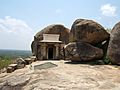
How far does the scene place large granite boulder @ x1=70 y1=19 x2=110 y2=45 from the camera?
48.9 ft

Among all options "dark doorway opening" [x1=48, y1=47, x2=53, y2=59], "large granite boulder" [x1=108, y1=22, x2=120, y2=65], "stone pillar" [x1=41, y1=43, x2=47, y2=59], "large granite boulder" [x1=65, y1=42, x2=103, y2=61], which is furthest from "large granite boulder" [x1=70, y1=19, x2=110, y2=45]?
"dark doorway opening" [x1=48, y1=47, x2=53, y2=59]

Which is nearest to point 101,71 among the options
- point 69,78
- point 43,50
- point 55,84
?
point 69,78

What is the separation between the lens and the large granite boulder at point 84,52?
14211 mm

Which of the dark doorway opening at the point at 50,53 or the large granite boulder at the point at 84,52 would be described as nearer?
the large granite boulder at the point at 84,52

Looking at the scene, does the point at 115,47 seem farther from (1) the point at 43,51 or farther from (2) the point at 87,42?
(1) the point at 43,51

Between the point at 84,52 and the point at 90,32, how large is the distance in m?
1.62

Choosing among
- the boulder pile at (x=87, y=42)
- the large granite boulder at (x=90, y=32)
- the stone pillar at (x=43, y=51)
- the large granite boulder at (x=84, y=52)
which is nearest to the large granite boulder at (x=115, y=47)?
the large granite boulder at (x=84, y=52)

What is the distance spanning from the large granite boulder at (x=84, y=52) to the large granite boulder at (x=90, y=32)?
548 mm

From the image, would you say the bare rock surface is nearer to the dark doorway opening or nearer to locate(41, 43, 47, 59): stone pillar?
locate(41, 43, 47, 59): stone pillar

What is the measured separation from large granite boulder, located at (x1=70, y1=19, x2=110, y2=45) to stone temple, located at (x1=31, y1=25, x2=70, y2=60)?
870 centimetres

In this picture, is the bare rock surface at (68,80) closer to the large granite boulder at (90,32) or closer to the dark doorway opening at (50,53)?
the large granite boulder at (90,32)

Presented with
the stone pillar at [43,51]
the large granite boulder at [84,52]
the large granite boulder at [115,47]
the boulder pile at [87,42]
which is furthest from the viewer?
the stone pillar at [43,51]

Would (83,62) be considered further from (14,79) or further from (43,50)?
(43,50)

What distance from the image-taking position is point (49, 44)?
24.1 meters
